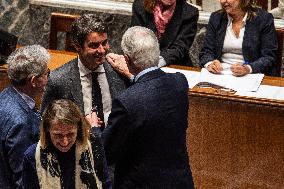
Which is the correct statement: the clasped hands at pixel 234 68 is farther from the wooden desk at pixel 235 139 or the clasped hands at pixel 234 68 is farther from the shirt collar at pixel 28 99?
the shirt collar at pixel 28 99

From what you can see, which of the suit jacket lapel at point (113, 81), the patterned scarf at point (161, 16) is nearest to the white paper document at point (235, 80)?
the patterned scarf at point (161, 16)

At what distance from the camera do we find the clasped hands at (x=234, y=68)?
4277 mm

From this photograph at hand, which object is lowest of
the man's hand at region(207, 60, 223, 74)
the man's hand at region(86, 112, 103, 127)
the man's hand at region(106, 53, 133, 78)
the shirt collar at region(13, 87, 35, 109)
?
the man's hand at region(86, 112, 103, 127)

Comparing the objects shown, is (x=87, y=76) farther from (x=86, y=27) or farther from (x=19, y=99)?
(x=19, y=99)

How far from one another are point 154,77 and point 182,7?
187 cm

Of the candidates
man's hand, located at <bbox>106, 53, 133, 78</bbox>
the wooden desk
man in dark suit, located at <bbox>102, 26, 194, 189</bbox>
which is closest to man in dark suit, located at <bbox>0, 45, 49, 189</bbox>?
man in dark suit, located at <bbox>102, 26, 194, 189</bbox>

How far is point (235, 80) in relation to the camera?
4250mm

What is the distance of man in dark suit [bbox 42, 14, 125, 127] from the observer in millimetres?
3412

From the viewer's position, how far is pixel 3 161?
3.04m

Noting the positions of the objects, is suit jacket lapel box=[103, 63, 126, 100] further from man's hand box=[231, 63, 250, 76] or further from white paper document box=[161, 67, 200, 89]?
man's hand box=[231, 63, 250, 76]

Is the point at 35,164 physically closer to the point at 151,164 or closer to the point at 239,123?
the point at 151,164

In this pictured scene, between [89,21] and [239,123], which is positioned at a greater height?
[89,21]

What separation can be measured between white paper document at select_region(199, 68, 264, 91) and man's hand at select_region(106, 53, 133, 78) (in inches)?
26.2

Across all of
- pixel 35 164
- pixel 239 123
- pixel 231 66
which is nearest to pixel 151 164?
pixel 35 164
